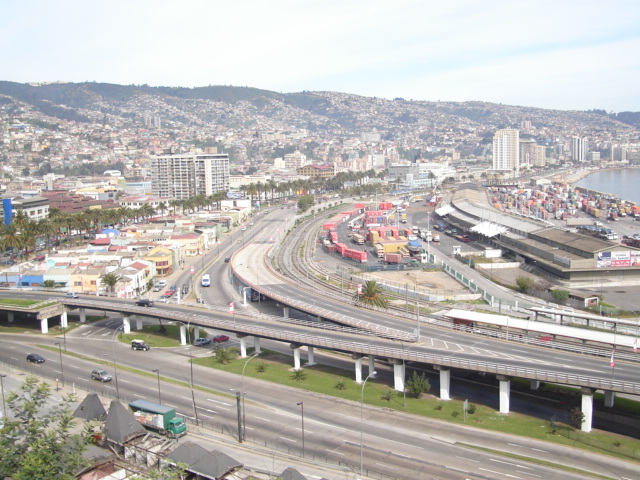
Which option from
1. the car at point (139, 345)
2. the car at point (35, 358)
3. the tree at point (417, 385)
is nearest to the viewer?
the tree at point (417, 385)

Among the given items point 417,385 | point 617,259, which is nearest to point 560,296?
point 617,259

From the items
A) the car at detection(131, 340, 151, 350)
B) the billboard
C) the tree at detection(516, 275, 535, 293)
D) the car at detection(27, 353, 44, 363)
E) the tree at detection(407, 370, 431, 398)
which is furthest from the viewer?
the billboard

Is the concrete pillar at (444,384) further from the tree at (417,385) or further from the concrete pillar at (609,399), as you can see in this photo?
the concrete pillar at (609,399)

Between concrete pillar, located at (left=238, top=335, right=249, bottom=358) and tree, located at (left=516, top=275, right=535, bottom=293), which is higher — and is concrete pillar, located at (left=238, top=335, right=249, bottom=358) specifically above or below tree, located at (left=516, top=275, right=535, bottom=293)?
below

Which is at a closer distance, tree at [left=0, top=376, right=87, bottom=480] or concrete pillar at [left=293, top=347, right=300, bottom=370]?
tree at [left=0, top=376, right=87, bottom=480]

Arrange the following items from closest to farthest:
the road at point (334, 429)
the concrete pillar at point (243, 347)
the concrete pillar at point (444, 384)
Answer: the road at point (334, 429)
the concrete pillar at point (444, 384)
the concrete pillar at point (243, 347)

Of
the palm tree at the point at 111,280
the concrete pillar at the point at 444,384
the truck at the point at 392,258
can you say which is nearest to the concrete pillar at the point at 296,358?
the concrete pillar at the point at 444,384

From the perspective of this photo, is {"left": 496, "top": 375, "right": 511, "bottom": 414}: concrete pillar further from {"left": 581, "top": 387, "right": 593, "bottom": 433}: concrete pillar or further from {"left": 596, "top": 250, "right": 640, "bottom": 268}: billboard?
{"left": 596, "top": 250, "right": 640, "bottom": 268}: billboard

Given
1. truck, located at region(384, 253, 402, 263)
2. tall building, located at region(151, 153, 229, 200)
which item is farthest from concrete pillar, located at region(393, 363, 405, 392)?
tall building, located at region(151, 153, 229, 200)
